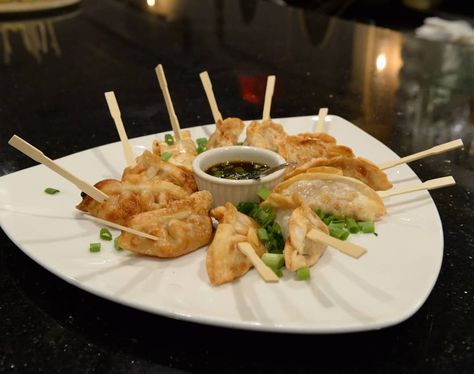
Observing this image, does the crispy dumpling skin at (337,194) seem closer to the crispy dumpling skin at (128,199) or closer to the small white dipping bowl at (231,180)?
the small white dipping bowl at (231,180)

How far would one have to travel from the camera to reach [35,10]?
587 cm

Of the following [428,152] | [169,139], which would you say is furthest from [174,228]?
[428,152]

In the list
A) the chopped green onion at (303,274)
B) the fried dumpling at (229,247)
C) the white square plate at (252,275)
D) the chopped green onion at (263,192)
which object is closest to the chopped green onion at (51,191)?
the white square plate at (252,275)

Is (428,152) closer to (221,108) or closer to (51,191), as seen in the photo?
(51,191)

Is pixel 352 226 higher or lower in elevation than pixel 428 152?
lower

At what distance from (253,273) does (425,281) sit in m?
0.56

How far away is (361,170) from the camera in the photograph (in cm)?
236

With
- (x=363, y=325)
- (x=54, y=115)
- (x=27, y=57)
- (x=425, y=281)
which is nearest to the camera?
(x=363, y=325)

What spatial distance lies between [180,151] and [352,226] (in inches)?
36.7

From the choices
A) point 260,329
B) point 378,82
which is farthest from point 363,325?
point 378,82

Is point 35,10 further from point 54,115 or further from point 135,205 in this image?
point 135,205

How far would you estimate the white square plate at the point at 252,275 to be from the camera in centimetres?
159

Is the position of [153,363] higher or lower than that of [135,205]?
lower

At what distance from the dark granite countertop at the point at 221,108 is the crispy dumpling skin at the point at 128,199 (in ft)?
1.05
